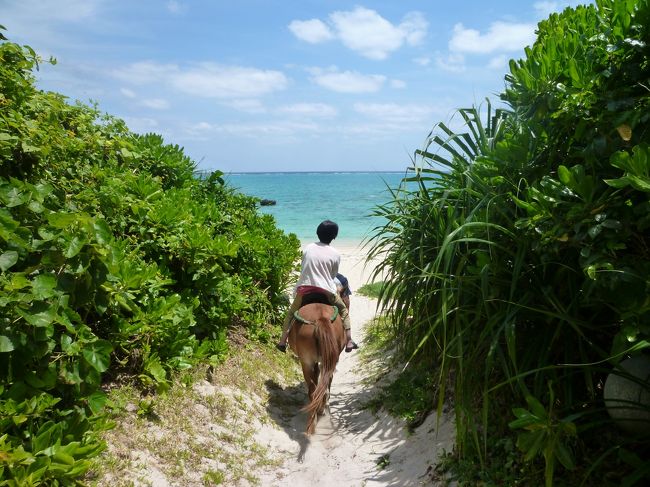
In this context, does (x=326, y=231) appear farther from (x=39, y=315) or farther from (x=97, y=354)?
(x=39, y=315)

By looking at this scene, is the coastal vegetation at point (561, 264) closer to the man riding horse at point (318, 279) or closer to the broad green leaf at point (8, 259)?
the man riding horse at point (318, 279)

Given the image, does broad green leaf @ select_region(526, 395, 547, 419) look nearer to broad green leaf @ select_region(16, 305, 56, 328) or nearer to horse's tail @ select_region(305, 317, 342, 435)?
broad green leaf @ select_region(16, 305, 56, 328)

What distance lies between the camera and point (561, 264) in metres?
A: 2.79

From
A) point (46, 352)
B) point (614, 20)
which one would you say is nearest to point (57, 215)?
point (46, 352)

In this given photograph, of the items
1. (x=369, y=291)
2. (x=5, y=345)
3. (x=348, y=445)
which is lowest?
(x=348, y=445)

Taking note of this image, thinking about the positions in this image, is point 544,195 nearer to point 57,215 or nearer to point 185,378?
point 57,215

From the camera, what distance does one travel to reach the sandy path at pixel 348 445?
4.11 m

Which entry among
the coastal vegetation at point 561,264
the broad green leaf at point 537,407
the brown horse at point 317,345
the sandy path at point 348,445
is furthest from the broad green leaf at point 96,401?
the broad green leaf at point 537,407

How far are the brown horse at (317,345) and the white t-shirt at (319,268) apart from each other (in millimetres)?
239

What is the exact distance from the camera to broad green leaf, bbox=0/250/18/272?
273 centimetres

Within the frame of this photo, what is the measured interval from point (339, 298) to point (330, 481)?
Result: 1.90 m

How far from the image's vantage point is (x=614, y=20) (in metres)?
2.84

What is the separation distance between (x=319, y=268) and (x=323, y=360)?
38.2 inches

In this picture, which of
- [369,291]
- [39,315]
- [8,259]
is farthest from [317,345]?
[369,291]
